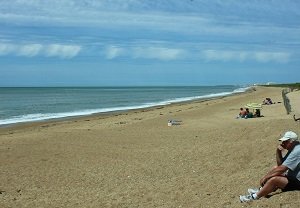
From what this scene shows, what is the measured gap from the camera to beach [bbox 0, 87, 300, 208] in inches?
347

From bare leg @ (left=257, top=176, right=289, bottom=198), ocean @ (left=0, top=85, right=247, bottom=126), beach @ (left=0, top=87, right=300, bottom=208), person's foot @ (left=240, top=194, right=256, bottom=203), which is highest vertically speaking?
bare leg @ (left=257, top=176, right=289, bottom=198)

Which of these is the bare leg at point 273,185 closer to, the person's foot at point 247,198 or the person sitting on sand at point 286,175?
the person sitting on sand at point 286,175

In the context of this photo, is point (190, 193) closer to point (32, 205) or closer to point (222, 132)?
point (32, 205)

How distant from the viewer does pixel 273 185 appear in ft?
25.3

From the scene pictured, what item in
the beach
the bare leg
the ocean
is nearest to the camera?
the bare leg

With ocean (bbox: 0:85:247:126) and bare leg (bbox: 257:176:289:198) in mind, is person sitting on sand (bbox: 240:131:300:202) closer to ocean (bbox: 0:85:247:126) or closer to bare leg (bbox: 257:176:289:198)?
bare leg (bbox: 257:176:289:198)

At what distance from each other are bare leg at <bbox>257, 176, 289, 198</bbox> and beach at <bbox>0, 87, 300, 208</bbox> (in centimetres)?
13

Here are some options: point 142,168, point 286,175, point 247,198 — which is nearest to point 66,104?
point 142,168

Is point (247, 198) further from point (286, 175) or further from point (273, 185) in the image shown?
point (286, 175)

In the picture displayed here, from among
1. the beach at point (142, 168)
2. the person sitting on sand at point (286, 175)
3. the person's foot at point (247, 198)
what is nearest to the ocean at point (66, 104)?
the beach at point (142, 168)

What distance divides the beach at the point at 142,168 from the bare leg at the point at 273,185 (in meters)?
0.13

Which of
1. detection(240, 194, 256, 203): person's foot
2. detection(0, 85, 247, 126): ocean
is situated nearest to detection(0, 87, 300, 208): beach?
detection(240, 194, 256, 203): person's foot

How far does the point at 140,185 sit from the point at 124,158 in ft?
10.6

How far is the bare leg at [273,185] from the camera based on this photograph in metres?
7.72
